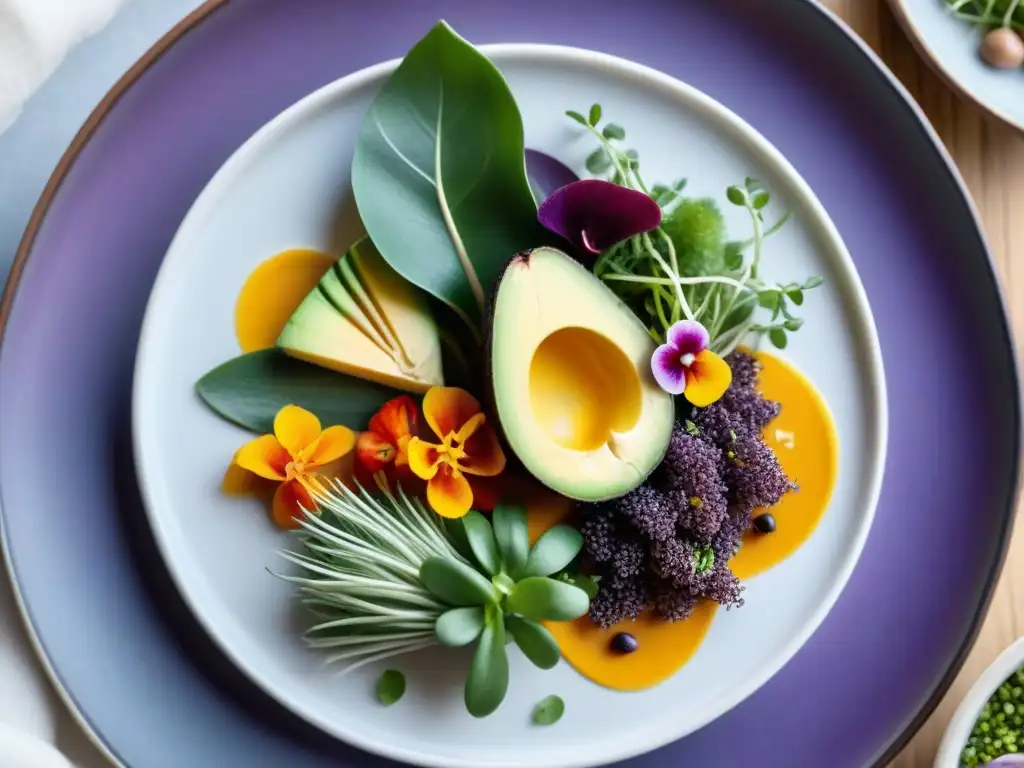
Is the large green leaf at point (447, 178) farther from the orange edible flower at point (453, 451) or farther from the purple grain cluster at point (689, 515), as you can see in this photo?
the purple grain cluster at point (689, 515)

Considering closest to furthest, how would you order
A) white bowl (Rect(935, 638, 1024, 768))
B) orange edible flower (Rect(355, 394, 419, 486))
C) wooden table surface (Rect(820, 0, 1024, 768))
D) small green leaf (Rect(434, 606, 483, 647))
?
small green leaf (Rect(434, 606, 483, 647)), orange edible flower (Rect(355, 394, 419, 486)), white bowl (Rect(935, 638, 1024, 768)), wooden table surface (Rect(820, 0, 1024, 768))

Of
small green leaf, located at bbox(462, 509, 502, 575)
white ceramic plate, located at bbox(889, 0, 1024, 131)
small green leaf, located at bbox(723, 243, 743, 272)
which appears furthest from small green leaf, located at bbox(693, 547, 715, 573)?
white ceramic plate, located at bbox(889, 0, 1024, 131)

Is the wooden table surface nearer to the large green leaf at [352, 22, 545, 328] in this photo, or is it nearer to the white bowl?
the white bowl

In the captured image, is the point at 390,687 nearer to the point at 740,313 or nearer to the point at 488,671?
the point at 488,671

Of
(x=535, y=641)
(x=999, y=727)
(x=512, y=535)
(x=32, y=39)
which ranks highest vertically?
(x=32, y=39)

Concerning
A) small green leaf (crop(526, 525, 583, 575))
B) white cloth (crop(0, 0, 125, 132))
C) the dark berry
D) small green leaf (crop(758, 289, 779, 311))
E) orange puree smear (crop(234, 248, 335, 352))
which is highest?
white cloth (crop(0, 0, 125, 132))

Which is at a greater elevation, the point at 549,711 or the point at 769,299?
the point at 769,299

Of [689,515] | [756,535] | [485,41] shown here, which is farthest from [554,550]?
[485,41]
